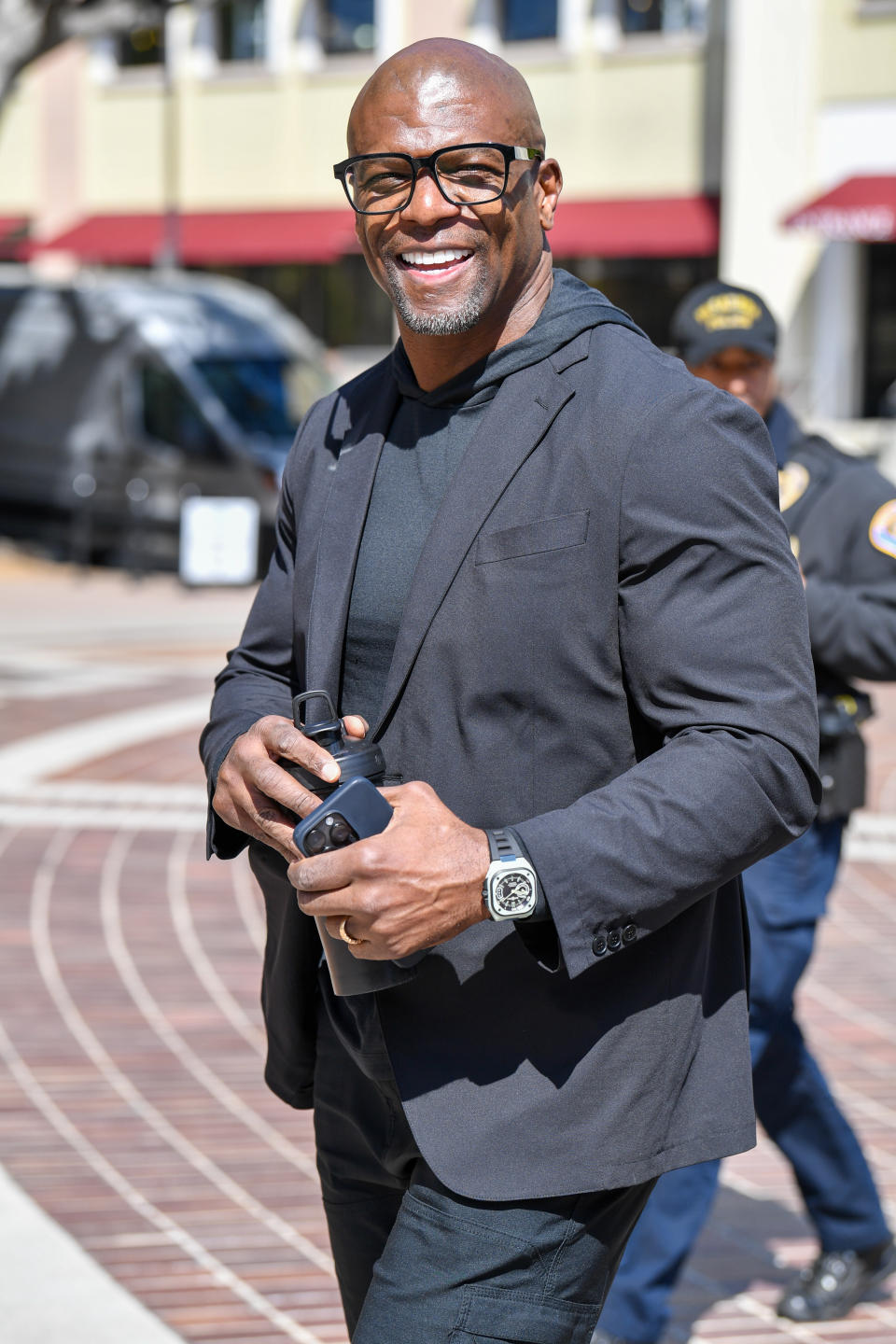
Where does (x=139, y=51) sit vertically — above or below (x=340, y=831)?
below

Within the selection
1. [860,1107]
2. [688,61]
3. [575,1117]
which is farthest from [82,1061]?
[688,61]

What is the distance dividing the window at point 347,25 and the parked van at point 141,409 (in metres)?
8.72

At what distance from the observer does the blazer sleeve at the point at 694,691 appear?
1.93 meters

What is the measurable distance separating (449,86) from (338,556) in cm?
54

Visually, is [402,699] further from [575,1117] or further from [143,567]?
[143,567]

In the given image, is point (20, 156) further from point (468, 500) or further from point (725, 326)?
point (468, 500)

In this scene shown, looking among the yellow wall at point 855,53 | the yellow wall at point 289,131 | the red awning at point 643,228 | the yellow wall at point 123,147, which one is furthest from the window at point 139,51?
the yellow wall at point 855,53

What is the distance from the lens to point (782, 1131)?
3803mm

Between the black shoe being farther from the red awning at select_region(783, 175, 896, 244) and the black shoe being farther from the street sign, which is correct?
the red awning at select_region(783, 175, 896, 244)

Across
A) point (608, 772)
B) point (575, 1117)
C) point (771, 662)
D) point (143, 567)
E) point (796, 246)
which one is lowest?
point (143, 567)

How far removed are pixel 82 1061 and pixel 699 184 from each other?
21123mm

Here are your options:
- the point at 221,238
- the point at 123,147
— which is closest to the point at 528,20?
the point at 221,238

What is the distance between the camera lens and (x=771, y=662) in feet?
6.54

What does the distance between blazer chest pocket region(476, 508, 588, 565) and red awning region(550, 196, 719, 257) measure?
2252 cm
